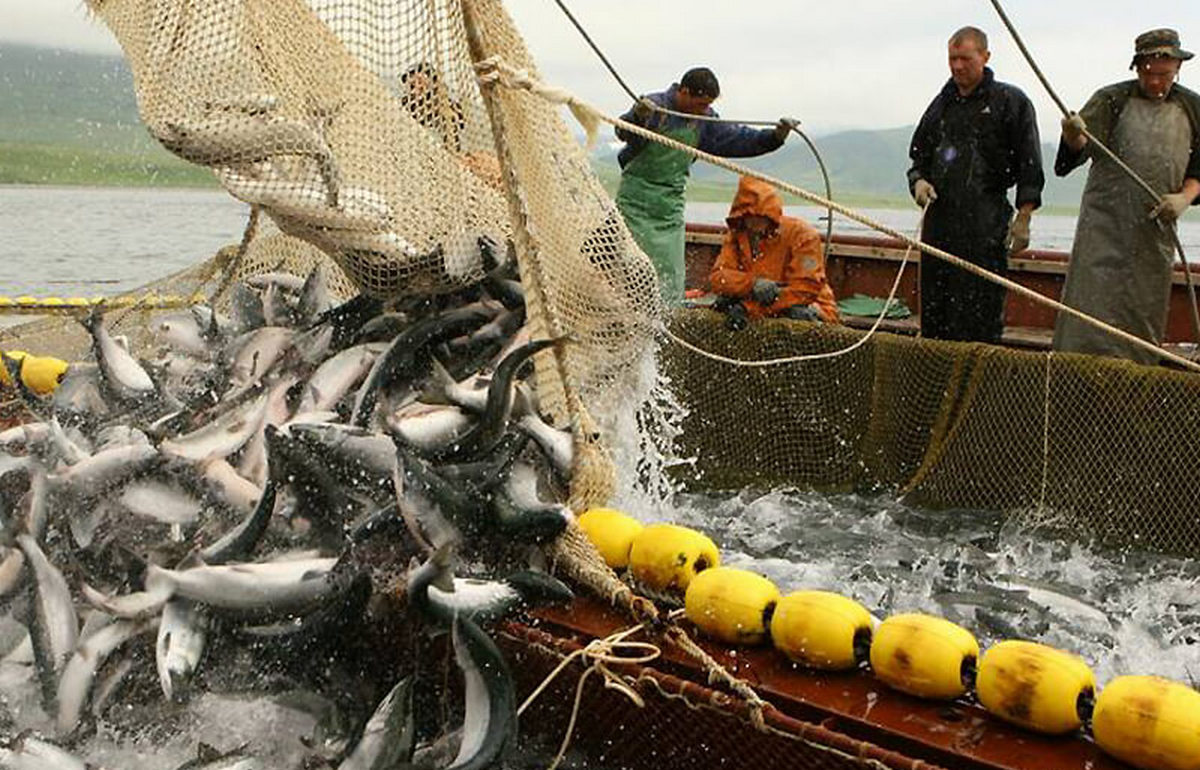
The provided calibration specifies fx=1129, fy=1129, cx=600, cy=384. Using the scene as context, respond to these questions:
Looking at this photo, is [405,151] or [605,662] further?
[405,151]

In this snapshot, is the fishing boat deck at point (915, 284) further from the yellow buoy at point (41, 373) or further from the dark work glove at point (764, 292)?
the yellow buoy at point (41, 373)

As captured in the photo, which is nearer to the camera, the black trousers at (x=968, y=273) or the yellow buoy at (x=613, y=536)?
the yellow buoy at (x=613, y=536)

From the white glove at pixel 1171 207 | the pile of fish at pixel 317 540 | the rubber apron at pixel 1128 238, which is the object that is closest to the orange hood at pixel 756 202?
the rubber apron at pixel 1128 238

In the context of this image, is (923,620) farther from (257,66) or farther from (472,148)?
(257,66)

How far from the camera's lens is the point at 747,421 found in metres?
8.11

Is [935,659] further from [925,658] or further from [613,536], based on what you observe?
[613,536]

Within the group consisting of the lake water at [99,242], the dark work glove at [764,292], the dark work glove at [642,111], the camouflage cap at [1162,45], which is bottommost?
the lake water at [99,242]

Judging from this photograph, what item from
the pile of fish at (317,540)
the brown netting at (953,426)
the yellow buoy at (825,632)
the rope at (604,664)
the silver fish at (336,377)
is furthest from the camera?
the brown netting at (953,426)

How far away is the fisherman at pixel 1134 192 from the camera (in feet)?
26.2

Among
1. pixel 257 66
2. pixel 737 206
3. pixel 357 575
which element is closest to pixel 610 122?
pixel 257 66

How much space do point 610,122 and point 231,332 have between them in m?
2.90

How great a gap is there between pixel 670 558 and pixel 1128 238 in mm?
5462

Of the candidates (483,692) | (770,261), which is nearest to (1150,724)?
(483,692)

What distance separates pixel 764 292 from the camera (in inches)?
333
